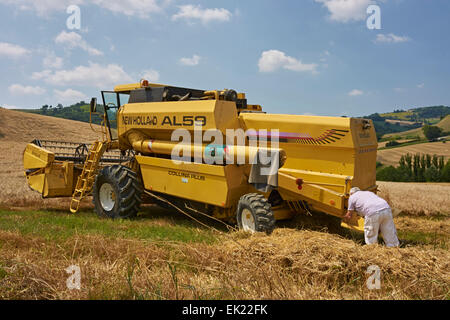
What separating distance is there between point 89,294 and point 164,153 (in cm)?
537

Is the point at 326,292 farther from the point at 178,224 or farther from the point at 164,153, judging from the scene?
the point at 164,153

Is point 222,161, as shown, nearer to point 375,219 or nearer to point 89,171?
point 375,219

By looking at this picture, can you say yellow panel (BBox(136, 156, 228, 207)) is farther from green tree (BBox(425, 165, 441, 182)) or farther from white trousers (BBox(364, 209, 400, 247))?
green tree (BBox(425, 165, 441, 182))

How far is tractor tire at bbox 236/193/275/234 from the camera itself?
6.41 meters

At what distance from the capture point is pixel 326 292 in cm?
375

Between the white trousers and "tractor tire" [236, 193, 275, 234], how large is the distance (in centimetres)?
148

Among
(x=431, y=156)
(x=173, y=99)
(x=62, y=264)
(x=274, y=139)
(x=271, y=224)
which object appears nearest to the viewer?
(x=62, y=264)

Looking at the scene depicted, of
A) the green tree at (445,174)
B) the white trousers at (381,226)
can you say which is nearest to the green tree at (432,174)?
the green tree at (445,174)

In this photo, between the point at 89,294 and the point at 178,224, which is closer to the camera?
the point at 89,294

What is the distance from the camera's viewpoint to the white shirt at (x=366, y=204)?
19.6 feet

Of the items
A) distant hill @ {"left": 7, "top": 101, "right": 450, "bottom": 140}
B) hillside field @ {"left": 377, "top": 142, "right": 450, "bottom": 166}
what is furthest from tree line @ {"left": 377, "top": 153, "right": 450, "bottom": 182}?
distant hill @ {"left": 7, "top": 101, "right": 450, "bottom": 140}
